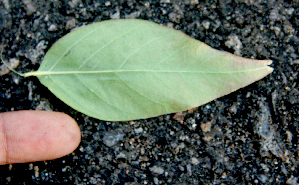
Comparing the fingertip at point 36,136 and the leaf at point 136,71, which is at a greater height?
the leaf at point 136,71

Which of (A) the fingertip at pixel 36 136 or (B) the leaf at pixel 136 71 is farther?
(A) the fingertip at pixel 36 136

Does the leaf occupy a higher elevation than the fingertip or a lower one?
higher

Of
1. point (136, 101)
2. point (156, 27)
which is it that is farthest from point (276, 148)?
point (156, 27)

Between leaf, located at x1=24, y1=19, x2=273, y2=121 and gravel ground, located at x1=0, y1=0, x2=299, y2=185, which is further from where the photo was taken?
gravel ground, located at x1=0, y1=0, x2=299, y2=185

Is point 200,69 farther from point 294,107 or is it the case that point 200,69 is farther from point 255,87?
point 294,107
